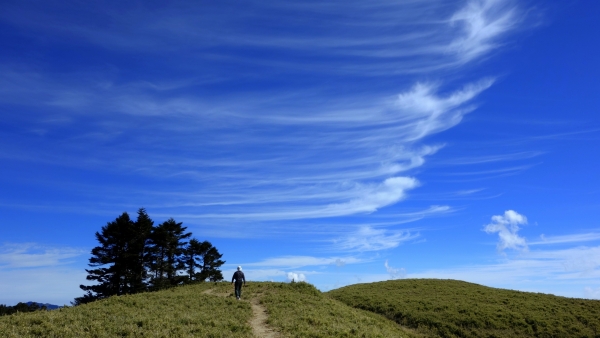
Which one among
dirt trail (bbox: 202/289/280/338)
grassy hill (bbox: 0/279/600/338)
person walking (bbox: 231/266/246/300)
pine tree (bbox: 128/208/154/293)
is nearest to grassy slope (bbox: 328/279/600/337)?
grassy hill (bbox: 0/279/600/338)

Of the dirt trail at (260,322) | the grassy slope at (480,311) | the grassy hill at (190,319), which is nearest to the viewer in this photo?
the grassy hill at (190,319)

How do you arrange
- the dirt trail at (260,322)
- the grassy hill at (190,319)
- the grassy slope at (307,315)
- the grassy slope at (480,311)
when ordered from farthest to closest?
the grassy slope at (480,311) → the grassy slope at (307,315) → the dirt trail at (260,322) → the grassy hill at (190,319)

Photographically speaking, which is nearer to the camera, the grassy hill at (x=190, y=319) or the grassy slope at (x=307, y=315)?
the grassy hill at (x=190, y=319)

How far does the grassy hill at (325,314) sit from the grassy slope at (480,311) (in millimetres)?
93

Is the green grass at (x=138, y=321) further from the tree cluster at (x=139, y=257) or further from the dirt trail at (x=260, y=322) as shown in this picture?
the tree cluster at (x=139, y=257)

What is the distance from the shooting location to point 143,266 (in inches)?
1987

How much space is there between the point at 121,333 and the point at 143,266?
106ft

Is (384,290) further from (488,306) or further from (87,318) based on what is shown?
(87,318)

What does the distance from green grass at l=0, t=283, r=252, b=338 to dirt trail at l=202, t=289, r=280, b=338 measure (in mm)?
554

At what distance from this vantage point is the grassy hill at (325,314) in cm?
2183

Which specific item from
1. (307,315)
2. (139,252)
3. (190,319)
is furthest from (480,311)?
(139,252)

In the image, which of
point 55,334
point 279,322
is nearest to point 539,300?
point 279,322

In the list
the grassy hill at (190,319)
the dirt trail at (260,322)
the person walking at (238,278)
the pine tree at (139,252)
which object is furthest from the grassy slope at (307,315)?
the pine tree at (139,252)

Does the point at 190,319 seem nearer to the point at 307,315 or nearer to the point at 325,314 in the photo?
the point at 307,315
